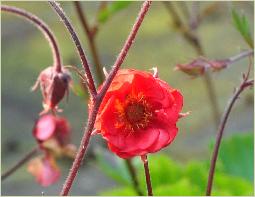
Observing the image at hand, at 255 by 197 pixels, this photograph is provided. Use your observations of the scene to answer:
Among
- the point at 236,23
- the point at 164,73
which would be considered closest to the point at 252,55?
the point at 236,23

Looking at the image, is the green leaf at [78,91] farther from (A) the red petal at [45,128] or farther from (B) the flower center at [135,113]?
(B) the flower center at [135,113]

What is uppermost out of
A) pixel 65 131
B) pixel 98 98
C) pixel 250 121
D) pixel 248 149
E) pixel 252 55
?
pixel 98 98

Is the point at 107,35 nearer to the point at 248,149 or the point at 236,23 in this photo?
the point at 248,149

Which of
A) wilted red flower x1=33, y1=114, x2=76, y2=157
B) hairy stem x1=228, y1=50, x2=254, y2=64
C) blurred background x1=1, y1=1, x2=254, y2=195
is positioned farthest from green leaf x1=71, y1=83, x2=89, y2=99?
blurred background x1=1, y1=1, x2=254, y2=195

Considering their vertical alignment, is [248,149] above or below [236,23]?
below

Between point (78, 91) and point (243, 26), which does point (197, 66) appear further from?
point (78, 91)

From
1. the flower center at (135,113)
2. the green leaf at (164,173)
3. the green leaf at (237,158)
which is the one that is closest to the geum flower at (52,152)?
the green leaf at (164,173)

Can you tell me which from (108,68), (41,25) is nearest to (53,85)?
(41,25)
